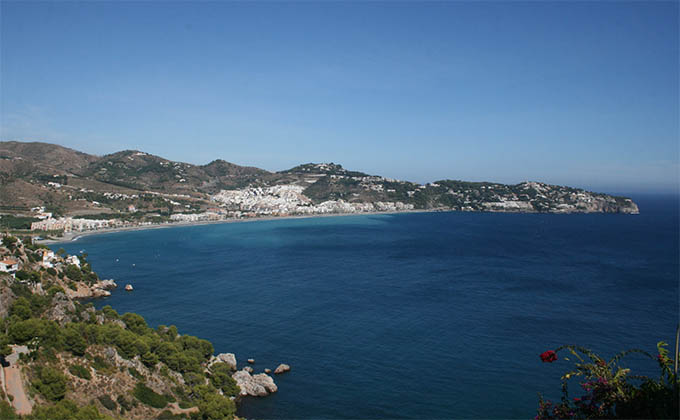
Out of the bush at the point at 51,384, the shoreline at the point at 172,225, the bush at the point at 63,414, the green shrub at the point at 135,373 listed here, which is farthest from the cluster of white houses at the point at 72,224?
the bush at the point at 63,414

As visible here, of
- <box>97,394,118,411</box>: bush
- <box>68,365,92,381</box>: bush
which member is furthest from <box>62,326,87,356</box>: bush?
<box>97,394,118,411</box>: bush

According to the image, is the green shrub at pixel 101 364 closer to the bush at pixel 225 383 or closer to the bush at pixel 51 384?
the bush at pixel 51 384

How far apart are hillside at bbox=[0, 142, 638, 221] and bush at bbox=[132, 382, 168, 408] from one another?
235 feet

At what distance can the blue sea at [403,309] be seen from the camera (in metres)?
19.5

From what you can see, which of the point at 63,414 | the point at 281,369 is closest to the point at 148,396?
the point at 63,414

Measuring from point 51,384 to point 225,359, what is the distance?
891 centimetres

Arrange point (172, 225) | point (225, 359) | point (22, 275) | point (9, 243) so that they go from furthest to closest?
point (172, 225), point (9, 243), point (22, 275), point (225, 359)

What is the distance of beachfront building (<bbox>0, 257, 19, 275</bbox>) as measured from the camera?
28156 mm

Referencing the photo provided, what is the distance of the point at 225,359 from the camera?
836 inches

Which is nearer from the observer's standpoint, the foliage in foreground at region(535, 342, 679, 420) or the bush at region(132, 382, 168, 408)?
the foliage in foreground at region(535, 342, 679, 420)

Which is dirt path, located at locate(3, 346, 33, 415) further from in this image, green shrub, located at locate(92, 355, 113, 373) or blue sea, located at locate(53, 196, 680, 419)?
blue sea, located at locate(53, 196, 680, 419)

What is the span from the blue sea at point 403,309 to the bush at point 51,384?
716 cm

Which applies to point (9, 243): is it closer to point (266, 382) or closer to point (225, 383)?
point (225, 383)

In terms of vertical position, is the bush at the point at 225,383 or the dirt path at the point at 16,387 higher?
the dirt path at the point at 16,387
